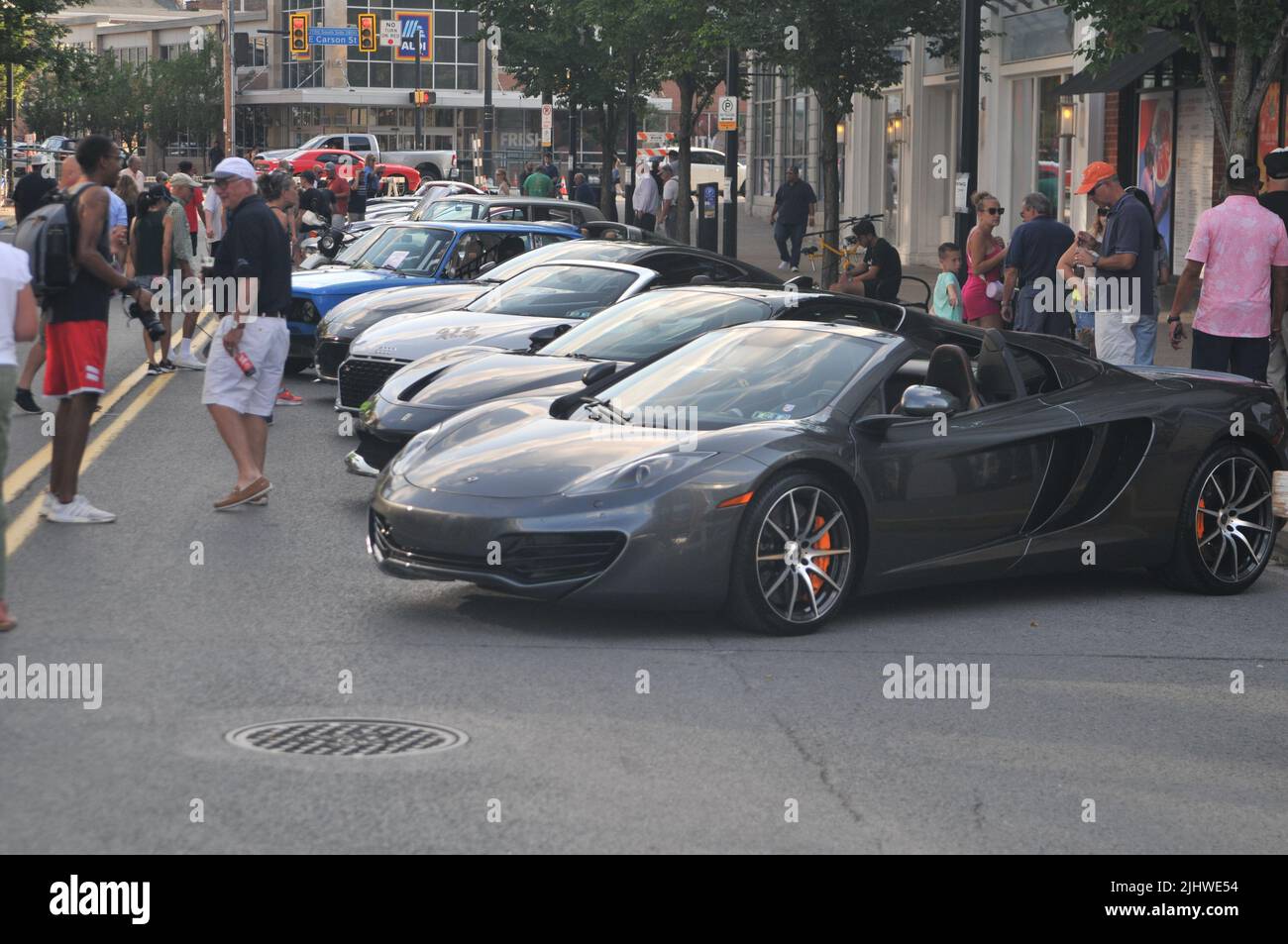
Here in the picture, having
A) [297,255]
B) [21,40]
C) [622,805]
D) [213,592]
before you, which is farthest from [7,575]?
[21,40]

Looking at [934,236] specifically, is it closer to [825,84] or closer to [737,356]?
[825,84]

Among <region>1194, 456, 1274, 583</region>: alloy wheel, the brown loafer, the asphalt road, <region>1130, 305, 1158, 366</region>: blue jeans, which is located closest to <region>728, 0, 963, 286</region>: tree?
<region>1130, 305, 1158, 366</region>: blue jeans

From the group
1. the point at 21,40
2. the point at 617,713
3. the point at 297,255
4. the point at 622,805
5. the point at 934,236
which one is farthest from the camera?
the point at 21,40

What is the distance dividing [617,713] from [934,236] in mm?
30143

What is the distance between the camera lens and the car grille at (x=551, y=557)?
7625 mm

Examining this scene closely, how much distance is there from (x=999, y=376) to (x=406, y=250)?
10369mm

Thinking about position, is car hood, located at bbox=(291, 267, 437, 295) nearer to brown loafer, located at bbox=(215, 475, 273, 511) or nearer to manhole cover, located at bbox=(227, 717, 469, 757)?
brown loafer, located at bbox=(215, 475, 273, 511)

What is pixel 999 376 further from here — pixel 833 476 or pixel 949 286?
pixel 949 286

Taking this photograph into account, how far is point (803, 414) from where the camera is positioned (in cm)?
831

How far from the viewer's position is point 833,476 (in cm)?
809

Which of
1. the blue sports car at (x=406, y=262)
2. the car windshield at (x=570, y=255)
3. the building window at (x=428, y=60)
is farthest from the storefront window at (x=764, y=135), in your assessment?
the building window at (x=428, y=60)

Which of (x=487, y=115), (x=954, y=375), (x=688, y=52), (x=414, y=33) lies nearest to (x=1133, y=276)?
(x=954, y=375)

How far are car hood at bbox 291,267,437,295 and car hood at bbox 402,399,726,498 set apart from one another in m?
8.94

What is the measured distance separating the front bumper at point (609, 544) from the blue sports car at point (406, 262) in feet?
32.3
